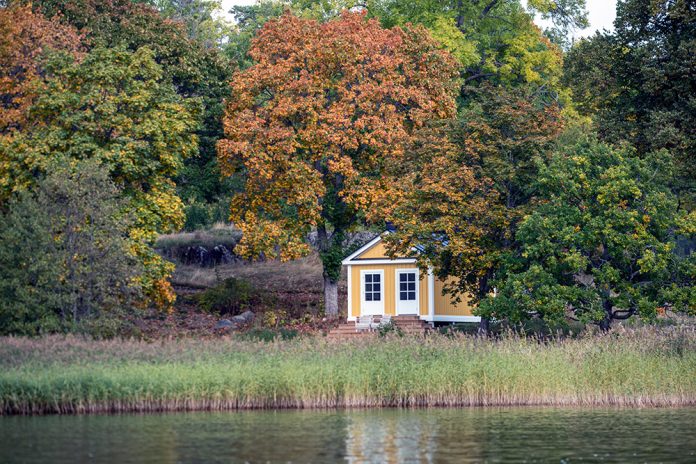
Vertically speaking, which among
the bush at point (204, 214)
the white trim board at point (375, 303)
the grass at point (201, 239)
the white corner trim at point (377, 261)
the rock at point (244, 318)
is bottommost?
the rock at point (244, 318)

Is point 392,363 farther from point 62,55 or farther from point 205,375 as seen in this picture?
point 62,55

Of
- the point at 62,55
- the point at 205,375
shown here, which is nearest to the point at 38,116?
the point at 62,55

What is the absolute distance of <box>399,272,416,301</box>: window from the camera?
1948 inches

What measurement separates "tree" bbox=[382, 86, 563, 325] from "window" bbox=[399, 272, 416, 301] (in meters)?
8.35

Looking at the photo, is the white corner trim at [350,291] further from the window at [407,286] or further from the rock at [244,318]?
the rock at [244,318]

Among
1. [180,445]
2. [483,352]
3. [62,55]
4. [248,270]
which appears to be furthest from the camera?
[248,270]

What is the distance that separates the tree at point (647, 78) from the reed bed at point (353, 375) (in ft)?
40.5

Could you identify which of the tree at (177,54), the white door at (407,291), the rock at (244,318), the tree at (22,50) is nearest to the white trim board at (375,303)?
the white door at (407,291)

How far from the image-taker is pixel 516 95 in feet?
132

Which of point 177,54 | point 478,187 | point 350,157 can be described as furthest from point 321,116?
point 478,187

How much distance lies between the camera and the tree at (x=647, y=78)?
3956 cm

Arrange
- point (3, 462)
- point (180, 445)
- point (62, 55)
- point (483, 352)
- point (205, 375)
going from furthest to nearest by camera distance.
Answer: point (62, 55), point (483, 352), point (205, 375), point (180, 445), point (3, 462)

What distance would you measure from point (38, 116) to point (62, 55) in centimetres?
274

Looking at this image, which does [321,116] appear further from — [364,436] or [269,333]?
[364,436]
